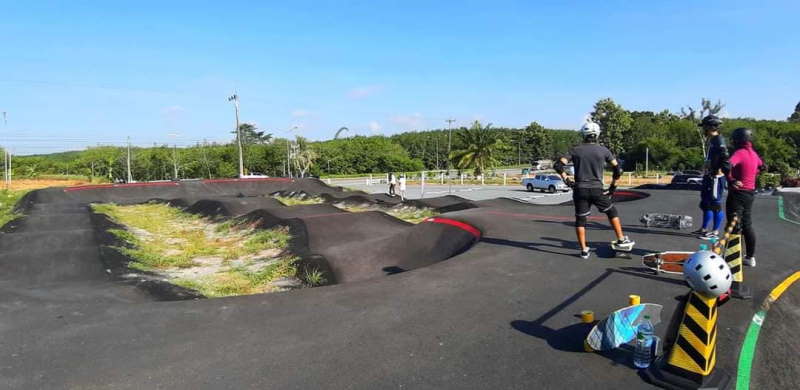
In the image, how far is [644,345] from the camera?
3289 millimetres

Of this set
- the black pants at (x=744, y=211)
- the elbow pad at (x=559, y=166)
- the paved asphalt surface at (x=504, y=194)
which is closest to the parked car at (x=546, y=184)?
the paved asphalt surface at (x=504, y=194)

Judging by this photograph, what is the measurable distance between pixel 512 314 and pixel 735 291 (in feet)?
8.47

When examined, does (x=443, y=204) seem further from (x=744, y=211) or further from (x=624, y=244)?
(x=744, y=211)

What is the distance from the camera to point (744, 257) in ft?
21.2

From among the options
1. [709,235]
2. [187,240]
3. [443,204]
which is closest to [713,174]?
[709,235]

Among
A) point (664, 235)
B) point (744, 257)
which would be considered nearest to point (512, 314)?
point (744, 257)

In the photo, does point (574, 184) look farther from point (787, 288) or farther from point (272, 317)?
point (272, 317)

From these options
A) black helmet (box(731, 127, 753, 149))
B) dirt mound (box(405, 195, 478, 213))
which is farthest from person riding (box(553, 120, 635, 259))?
dirt mound (box(405, 195, 478, 213))

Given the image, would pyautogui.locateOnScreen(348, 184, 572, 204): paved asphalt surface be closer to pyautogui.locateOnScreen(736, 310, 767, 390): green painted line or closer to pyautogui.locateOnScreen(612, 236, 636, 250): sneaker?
pyautogui.locateOnScreen(612, 236, 636, 250): sneaker

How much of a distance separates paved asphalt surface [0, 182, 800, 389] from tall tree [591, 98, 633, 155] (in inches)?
2892

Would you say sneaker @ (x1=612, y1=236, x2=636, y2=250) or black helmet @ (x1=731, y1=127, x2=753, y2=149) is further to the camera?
sneaker @ (x1=612, y1=236, x2=636, y2=250)

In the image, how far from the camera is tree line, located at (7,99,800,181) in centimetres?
5500

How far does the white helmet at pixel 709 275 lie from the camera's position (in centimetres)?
298

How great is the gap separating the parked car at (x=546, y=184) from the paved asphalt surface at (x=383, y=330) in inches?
1176
